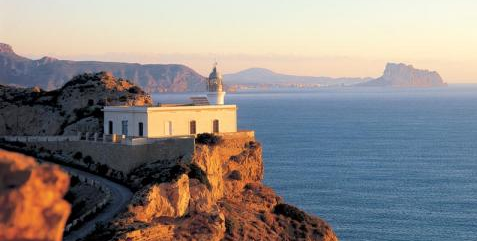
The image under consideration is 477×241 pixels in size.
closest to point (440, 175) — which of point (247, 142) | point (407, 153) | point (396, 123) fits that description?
point (407, 153)

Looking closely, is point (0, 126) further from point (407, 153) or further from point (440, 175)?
point (407, 153)

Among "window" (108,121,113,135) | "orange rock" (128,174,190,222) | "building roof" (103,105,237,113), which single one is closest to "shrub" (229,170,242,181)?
"building roof" (103,105,237,113)

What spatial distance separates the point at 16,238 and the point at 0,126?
5681cm

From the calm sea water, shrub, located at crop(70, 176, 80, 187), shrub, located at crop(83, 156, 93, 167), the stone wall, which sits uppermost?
the stone wall

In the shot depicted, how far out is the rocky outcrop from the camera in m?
7.79

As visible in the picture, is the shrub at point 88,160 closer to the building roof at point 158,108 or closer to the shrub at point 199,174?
the building roof at point 158,108

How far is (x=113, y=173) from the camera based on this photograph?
48.5 meters

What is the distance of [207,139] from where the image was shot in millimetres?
49344

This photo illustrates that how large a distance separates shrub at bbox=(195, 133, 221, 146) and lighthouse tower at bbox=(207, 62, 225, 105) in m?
5.43

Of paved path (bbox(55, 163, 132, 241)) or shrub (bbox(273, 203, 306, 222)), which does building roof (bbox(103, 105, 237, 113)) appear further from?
shrub (bbox(273, 203, 306, 222))

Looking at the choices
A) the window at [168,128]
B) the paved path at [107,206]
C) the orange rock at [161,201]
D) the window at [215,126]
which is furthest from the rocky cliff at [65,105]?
the orange rock at [161,201]

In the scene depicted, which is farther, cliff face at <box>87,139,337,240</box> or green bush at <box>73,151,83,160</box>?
green bush at <box>73,151,83,160</box>

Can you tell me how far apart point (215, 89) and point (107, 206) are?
17.0m

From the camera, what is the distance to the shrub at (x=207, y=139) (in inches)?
1935
